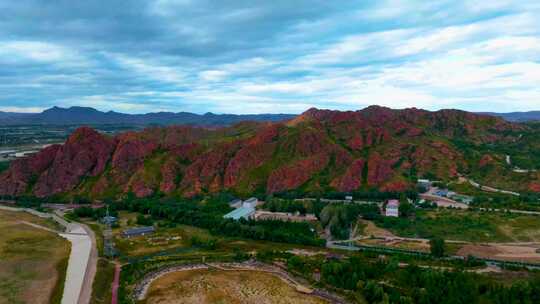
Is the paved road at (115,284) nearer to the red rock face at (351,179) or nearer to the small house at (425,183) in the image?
the red rock face at (351,179)

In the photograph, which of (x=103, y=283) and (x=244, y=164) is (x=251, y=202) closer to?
(x=244, y=164)

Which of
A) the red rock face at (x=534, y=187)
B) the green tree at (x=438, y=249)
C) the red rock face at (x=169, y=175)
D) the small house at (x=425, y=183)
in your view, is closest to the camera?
the green tree at (x=438, y=249)

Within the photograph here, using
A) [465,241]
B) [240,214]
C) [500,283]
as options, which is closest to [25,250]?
[240,214]

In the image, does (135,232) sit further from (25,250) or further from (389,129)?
(389,129)

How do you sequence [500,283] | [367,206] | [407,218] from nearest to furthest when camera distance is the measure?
[500,283], [407,218], [367,206]

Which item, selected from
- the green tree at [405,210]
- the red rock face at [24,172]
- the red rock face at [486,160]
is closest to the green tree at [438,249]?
A: the green tree at [405,210]

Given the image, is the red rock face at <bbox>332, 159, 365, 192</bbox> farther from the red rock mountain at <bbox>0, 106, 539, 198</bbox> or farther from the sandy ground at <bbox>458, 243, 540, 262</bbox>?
the sandy ground at <bbox>458, 243, 540, 262</bbox>
